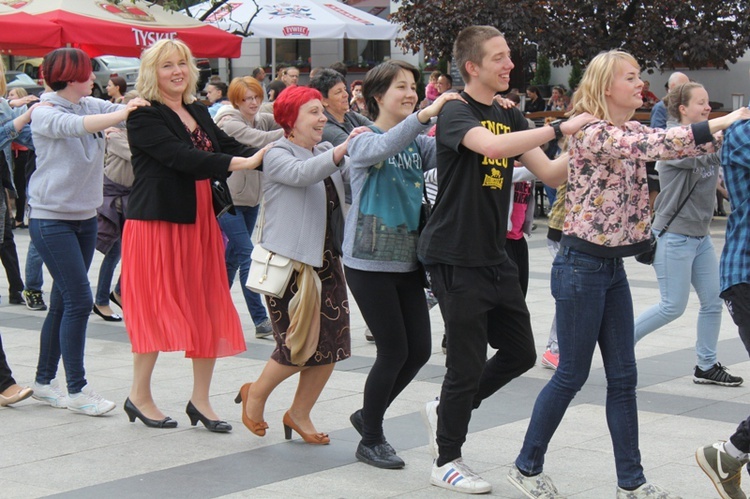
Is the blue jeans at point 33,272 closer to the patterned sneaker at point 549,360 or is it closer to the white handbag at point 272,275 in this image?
the patterned sneaker at point 549,360

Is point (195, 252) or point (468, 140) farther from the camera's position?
point (195, 252)

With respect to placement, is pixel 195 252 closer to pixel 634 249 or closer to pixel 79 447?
pixel 79 447

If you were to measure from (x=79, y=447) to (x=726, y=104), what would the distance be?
23851 mm

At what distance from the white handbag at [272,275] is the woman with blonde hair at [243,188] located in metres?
3.24

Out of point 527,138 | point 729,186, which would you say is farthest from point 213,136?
point 729,186

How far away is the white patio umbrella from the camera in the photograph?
19.4 m

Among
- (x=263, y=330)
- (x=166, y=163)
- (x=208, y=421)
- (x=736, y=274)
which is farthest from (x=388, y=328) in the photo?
(x=263, y=330)

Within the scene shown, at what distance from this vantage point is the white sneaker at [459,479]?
4.75m

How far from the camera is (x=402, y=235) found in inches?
197

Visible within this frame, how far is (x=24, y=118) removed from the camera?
6234 mm

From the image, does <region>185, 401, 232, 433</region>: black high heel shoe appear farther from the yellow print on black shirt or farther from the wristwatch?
the wristwatch

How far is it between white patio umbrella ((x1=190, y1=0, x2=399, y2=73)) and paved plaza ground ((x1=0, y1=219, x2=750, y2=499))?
12181 mm

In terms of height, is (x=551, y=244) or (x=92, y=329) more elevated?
(x=551, y=244)

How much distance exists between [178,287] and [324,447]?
1106mm
